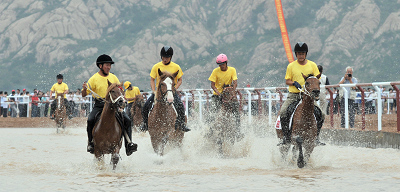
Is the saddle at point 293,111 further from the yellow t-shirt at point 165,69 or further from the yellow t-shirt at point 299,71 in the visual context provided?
the yellow t-shirt at point 165,69

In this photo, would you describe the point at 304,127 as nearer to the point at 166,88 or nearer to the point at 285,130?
the point at 285,130

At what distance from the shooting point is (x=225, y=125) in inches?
535

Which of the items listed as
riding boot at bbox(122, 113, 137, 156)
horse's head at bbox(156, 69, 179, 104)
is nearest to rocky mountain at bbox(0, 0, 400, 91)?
horse's head at bbox(156, 69, 179, 104)

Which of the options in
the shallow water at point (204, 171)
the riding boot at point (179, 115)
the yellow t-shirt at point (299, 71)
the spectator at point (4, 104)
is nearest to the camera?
the shallow water at point (204, 171)

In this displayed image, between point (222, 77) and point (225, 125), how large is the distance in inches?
41.1

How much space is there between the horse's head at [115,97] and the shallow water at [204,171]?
107 cm

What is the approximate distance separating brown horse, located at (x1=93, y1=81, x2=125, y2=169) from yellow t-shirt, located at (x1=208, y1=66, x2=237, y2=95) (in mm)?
3895

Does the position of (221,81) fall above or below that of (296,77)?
above

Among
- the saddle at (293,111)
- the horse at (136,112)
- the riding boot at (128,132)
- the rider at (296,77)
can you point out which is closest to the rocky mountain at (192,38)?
the horse at (136,112)

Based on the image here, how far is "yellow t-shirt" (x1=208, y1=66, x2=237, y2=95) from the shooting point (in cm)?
1348

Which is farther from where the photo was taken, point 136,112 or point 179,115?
point 136,112

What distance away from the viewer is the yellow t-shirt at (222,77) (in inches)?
531

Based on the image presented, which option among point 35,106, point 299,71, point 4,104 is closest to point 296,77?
point 299,71

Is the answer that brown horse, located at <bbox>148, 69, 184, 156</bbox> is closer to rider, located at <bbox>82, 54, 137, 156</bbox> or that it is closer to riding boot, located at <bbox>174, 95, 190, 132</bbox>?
riding boot, located at <bbox>174, 95, 190, 132</bbox>
